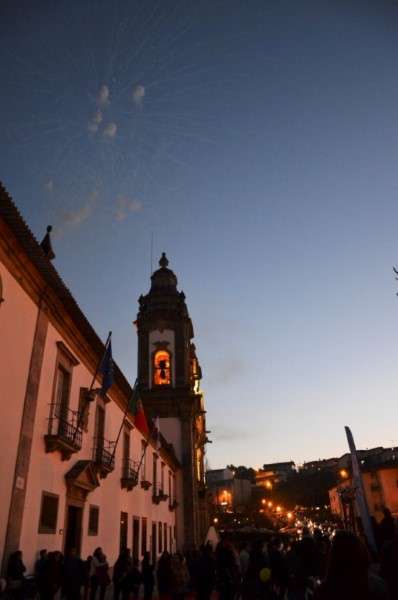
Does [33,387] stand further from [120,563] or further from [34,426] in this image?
[120,563]

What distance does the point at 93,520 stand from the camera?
1512cm

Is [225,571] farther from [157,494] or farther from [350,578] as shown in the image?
[157,494]

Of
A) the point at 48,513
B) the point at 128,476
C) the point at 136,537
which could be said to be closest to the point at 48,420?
the point at 48,513

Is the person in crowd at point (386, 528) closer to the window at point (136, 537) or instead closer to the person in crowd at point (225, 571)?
Answer: the person in crowd at point (225, 571)

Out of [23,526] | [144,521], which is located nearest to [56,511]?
[23,526]

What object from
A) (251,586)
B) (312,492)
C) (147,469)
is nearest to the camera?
(251,586)

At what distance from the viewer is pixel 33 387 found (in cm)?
1133

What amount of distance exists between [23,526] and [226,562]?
4.49 m

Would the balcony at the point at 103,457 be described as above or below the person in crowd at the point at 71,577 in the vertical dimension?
above

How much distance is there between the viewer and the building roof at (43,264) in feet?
32.4

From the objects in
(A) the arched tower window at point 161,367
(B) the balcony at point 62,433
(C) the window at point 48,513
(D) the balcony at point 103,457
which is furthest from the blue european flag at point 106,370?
A: (A) the arched tower window at point 161,367

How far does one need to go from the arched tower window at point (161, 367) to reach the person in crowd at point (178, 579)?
2934 centimetres

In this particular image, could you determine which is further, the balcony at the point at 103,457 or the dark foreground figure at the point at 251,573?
the balcony at the point at 103,457

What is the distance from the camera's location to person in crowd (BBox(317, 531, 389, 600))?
111 inches
